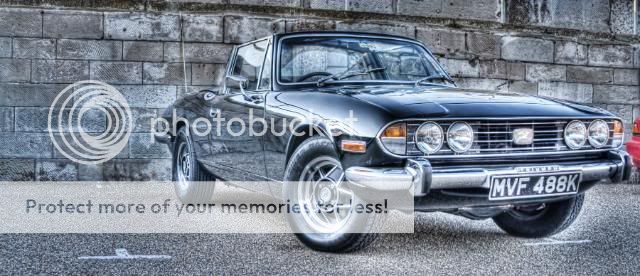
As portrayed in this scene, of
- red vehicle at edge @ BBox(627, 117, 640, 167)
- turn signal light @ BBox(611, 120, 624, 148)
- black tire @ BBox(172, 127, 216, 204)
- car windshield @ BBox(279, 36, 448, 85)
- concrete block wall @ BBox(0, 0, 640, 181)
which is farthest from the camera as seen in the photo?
concrete block wall @ BBox(0, 0, 640, 181)

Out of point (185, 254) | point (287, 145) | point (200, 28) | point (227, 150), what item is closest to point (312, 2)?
point (200, 28)

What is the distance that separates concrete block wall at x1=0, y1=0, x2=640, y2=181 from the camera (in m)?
8.31

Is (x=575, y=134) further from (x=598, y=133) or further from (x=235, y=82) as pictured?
(x=235, y=82)

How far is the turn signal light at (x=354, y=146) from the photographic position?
3988mm

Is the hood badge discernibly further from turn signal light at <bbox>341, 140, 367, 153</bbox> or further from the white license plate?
turn signal light at <bbox>341, 140, 367, 153</bbox>

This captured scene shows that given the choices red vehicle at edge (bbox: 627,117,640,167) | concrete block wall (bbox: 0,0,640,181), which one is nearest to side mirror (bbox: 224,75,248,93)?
concrete block wall (bbox: 0,0,640,181)

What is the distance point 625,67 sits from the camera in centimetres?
1033

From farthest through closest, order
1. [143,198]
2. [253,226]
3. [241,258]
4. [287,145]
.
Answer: [143,198]
[253,226]
[287,145]
[241,258]

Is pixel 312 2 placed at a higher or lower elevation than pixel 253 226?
higher

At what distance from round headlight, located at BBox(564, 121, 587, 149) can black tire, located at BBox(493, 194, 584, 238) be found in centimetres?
48

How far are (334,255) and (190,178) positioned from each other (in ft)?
8.05

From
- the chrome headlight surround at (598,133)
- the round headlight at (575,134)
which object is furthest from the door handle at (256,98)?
the chrome headlight surround at (598,133)

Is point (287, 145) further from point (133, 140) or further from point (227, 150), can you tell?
point (133, 140)

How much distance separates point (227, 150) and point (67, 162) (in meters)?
3.63
